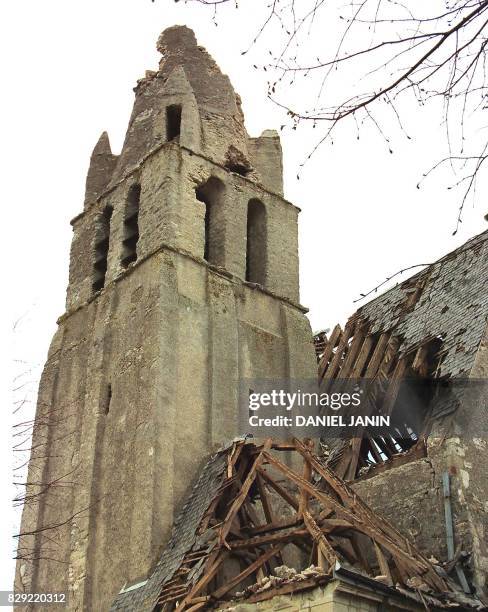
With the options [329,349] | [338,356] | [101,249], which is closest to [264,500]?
[338,356]

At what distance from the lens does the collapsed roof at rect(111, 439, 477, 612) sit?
12.2 metres

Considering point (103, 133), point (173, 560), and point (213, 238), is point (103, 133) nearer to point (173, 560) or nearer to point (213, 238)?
point (213, 238)

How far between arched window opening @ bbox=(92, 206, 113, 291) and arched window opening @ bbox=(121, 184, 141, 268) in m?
0.82

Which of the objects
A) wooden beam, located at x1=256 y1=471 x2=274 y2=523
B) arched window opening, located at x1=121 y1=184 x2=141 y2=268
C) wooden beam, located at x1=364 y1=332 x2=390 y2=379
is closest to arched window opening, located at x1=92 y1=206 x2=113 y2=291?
arched window opening, located at x1=121 y1=184 x2=141 y2=268

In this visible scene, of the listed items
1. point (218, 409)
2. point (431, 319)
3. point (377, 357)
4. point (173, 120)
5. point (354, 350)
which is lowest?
point (218, 409)

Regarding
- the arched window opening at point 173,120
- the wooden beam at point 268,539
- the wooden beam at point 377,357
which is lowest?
the wooden beam at point 268,539

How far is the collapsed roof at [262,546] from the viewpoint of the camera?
12.2 m

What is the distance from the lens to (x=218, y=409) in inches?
656

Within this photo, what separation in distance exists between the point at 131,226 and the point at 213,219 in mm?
1839

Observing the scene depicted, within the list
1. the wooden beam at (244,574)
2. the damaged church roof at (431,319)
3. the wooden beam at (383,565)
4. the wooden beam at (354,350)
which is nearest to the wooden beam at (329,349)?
the damaged church roof at (431,319)

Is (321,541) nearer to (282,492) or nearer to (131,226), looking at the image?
(282,492)

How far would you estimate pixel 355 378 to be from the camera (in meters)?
18.6

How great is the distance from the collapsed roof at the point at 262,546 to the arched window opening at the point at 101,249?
606 centimetres

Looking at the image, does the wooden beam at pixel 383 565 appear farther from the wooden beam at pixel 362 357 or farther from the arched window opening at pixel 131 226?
the arched window opening at pixel 131 226
